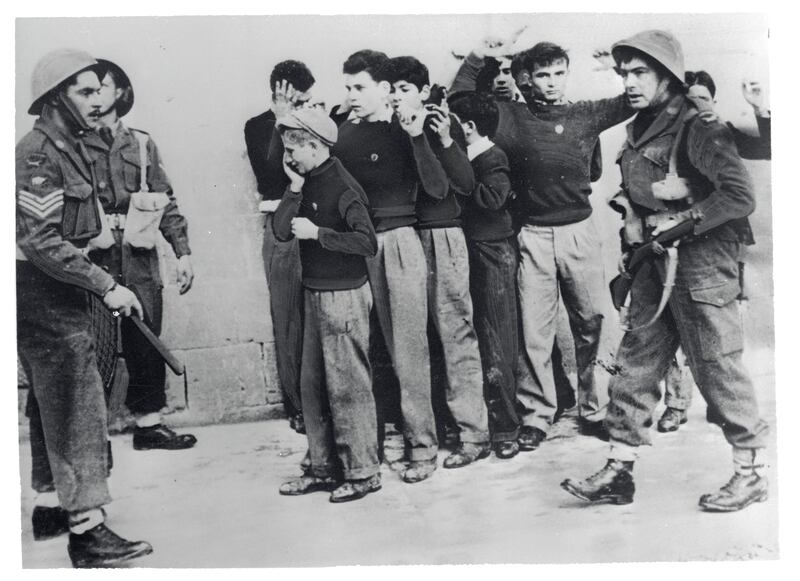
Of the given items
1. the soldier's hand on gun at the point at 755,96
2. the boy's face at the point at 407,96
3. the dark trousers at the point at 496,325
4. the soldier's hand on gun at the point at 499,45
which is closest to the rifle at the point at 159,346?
the dark trousers at the point at 496,325

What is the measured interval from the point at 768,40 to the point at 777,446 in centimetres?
206

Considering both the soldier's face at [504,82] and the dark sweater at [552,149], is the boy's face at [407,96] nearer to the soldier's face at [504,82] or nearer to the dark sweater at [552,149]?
the dark sweater at [552,149]

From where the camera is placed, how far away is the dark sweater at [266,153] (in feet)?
18.2

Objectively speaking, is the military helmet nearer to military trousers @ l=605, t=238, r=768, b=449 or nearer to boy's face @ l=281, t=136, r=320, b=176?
boy's face @ l=281, t=136, r=320, b=176

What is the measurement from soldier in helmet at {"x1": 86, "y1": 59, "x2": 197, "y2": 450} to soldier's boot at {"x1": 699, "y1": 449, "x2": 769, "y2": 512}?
284 centimetres

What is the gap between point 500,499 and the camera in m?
5.59

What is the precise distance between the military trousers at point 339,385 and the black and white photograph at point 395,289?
0.5 inches

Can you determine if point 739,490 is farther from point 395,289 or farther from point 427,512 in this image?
point 395,289

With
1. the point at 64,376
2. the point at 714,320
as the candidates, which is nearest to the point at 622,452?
the point at 714,320

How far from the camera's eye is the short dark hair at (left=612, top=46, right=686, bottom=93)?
5.62 meters

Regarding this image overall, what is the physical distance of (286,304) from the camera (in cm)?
558

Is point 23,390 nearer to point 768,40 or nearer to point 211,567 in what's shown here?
point 211,567

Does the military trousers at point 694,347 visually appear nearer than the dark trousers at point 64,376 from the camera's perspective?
No

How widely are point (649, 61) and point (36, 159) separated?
307 centimetres
